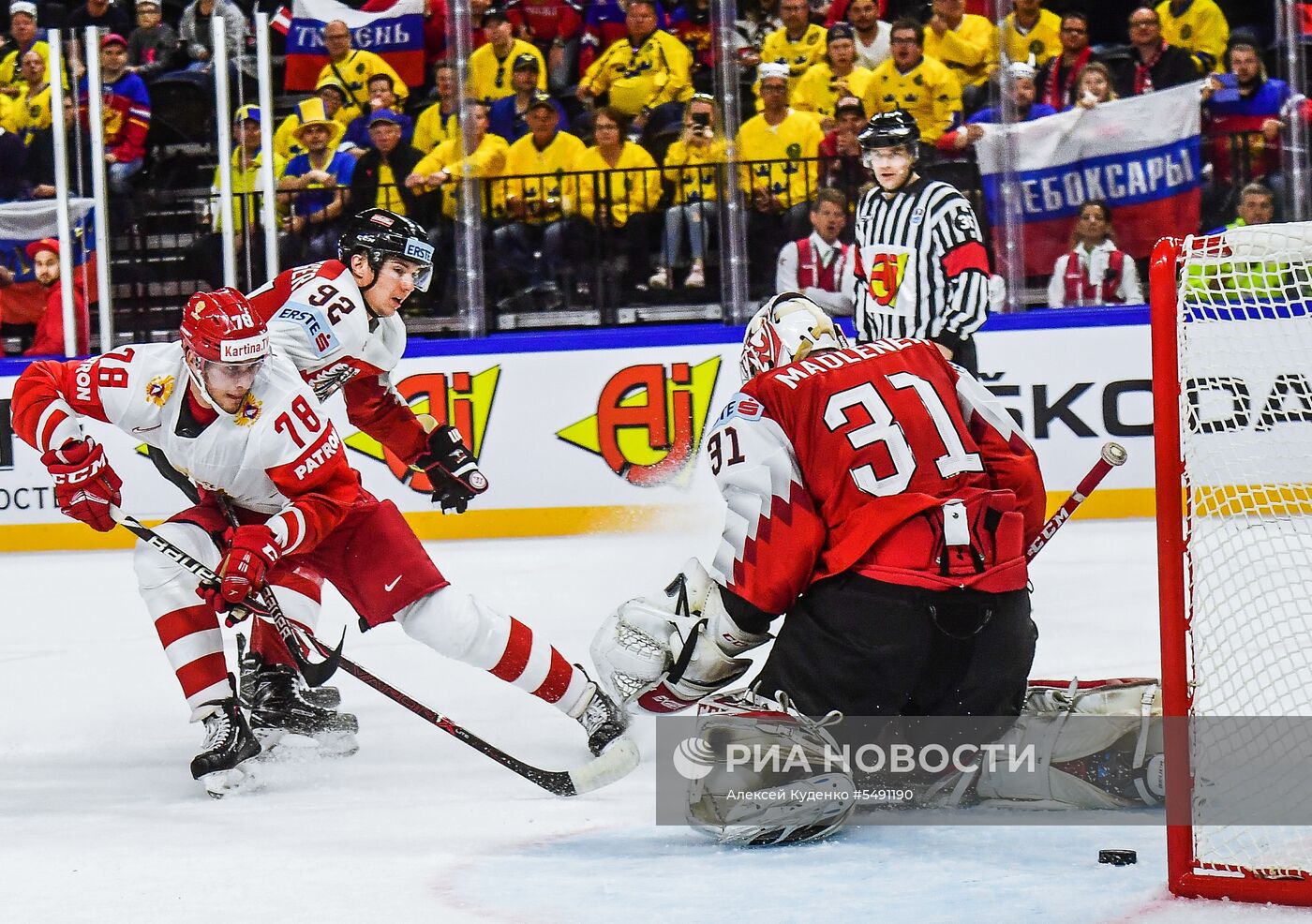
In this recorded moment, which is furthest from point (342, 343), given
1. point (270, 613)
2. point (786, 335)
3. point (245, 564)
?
point (786, 335)

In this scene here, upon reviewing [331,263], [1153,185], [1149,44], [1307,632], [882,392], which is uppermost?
[1149,44]

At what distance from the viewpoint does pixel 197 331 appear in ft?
10.4

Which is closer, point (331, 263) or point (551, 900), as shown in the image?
point (551, 900)

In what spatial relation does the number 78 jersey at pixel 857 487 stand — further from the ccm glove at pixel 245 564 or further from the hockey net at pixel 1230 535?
the ccm glove at pixel 245 564

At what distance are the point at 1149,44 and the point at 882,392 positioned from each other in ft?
16.5

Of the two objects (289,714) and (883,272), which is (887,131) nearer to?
(883,272)

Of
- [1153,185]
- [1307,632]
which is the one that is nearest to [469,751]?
[1307,632]

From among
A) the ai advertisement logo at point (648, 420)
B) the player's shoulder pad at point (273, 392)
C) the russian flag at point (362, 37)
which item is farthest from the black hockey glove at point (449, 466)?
the russian flag at point (362, 37)

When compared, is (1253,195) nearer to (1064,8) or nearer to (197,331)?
(1064,8)

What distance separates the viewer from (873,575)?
2584 millimetres

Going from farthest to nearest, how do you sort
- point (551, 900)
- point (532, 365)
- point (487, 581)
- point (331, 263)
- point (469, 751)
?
point (532, 365) < point (487, 581) < point (331, 263) < point (469, 751) < point (551, 900)

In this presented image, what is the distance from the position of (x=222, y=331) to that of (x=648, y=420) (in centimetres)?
404

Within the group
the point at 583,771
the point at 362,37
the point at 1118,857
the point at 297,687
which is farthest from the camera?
the point at 362,37

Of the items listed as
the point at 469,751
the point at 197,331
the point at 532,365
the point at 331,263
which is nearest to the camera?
the point at 197,331
